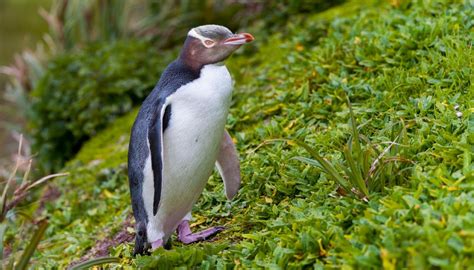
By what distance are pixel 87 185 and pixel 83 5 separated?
2811 mm

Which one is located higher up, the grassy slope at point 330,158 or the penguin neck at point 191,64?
the penguin neck at point 191,64

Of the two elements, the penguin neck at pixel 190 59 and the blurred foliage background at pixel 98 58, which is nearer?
the penguin neck at pixel 190 59

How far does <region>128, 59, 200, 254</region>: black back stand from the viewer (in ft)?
10.0

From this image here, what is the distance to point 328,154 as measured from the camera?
3568 millimetres

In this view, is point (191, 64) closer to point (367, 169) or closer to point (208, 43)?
point (208, 43)

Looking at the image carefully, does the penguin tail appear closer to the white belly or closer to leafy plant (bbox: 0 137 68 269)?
the white belly

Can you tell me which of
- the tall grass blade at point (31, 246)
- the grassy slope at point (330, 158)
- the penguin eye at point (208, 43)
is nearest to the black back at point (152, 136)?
the penguin eye at point (208, 43)

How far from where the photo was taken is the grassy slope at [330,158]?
2.57 meters

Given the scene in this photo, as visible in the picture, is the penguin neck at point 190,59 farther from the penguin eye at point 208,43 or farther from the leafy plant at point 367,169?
the leafy plant at point 367,169

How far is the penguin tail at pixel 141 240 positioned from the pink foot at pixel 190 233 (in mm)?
204

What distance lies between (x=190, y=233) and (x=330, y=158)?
0.75 m

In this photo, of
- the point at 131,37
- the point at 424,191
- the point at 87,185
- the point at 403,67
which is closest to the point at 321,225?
the point at 424,191

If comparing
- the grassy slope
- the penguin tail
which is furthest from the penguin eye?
the penguin tail

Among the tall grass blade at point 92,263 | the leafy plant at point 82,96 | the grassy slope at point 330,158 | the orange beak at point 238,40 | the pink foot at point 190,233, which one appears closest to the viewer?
the grassy slope at point 330,158
